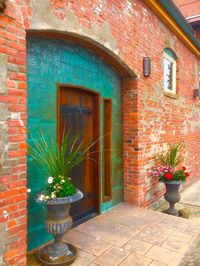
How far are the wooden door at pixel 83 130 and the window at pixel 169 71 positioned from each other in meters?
2.61

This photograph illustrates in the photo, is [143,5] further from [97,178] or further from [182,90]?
[97,178]

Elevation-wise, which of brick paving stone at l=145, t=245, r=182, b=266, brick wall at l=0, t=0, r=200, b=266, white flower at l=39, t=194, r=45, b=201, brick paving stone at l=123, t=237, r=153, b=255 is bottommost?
brick paving stone at l=145, t=245, r=182, b=266

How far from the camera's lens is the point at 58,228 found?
251 centimetres

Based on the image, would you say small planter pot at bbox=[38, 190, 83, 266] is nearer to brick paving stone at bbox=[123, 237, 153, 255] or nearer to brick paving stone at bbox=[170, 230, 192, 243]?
brick paving stone at bbox=[123, 237, 153, 255]

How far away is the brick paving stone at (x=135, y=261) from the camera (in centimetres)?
264

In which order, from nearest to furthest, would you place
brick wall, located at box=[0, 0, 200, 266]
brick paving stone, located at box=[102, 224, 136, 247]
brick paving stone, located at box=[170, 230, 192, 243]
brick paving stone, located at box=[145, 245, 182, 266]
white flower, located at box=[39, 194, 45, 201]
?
brick wall, located at box=[0, 0, 200, 266] → white flower, located at box=[39, 194, 45, 201] → brick paving stone, located at box=[145, 245, 182, 266] → brick paving stone, located at box=[102, 224, 136, 247] → brick paving stone, located at box=[170, 230, 192, 243]

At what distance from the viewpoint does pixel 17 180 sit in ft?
7.52

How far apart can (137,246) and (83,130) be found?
73.4 inches

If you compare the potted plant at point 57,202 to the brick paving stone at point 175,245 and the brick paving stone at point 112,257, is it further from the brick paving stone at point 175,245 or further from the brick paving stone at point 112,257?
the brick paving stone at point 175,245

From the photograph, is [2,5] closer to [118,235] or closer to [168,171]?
[118,235]

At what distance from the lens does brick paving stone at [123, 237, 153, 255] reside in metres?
2.93

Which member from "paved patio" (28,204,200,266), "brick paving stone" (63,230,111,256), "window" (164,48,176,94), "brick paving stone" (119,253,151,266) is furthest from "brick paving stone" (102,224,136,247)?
"window" (164,48,176,94)

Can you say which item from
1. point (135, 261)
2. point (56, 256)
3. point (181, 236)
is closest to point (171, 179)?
point (181, 236)

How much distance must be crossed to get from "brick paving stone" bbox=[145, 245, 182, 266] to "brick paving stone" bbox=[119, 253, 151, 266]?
0.30ft
